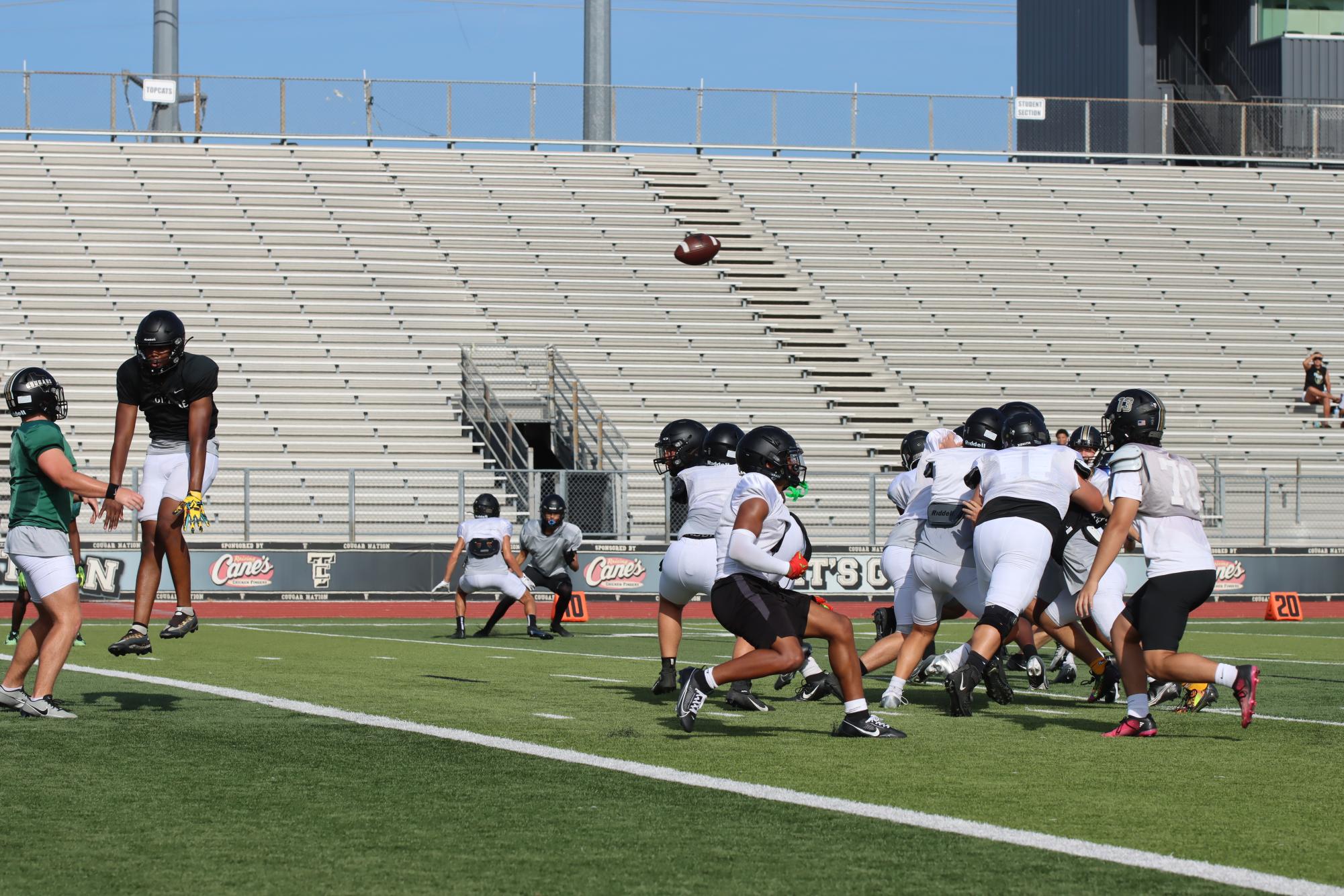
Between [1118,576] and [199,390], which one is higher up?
[199,390]

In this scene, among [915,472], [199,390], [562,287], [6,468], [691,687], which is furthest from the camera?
[562,287]

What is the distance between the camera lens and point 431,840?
5.39 m

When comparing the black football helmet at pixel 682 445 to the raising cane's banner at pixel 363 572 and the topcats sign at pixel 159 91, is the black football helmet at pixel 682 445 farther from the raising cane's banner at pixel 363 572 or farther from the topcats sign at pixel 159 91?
the topcats sign at pixel 159 91

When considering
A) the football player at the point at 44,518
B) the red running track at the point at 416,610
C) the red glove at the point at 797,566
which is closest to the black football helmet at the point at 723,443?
the red glove at the point at 797,566

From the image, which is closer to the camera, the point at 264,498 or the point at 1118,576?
the point at 1118,576

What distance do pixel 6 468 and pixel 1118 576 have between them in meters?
17.6

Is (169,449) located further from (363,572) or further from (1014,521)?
(363,572)

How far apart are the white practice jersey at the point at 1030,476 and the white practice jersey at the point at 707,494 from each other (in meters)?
1.76

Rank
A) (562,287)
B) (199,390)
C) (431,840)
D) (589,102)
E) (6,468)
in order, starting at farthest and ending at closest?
(589,102) < (562,287) < (6,468) < (199,390) < (431,840)

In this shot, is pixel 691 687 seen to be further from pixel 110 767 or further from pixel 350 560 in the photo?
pixel 350 560

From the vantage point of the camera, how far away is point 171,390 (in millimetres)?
8656

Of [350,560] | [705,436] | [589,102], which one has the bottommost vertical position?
[350,560]

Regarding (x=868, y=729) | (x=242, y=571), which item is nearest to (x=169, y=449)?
(x=868, y=729)

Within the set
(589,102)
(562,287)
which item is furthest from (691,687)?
(589,102)
